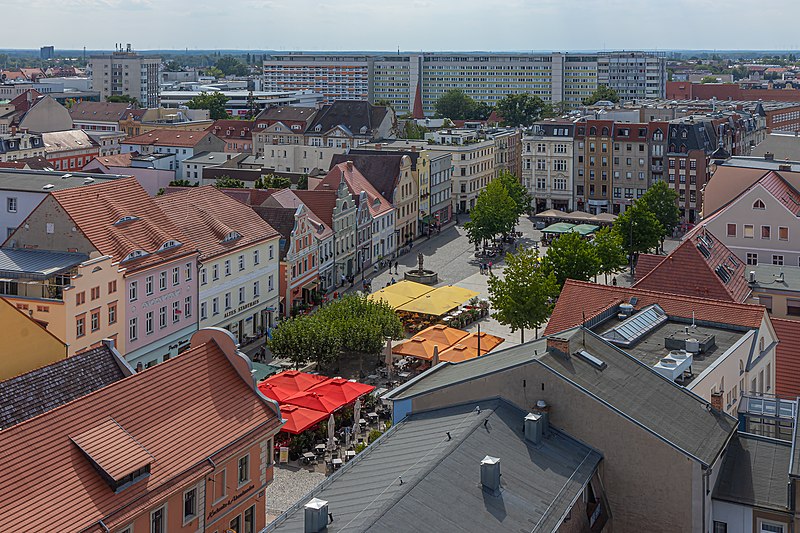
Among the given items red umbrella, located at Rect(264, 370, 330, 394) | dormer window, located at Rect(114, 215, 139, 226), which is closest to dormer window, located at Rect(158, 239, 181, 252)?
dormer window, located at Rect(114, 215, 139, 226)

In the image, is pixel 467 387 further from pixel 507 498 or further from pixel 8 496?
pixel 8 496

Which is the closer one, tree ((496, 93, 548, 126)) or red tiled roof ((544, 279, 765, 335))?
red tiled roof ((544, 279, 765, 335))

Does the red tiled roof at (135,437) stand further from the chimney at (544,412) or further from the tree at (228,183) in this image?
the tree at (228,183)

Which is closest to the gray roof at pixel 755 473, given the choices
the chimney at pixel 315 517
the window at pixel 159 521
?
the chimney at pixel 315 517

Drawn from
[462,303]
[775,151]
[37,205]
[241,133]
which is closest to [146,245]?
[37,205]

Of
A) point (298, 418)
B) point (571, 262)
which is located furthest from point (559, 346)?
point (571, 262)

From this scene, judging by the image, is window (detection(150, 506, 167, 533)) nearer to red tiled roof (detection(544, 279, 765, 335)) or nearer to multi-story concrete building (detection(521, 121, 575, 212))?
red tiled roof (detection(544, 279, 765, 335))
